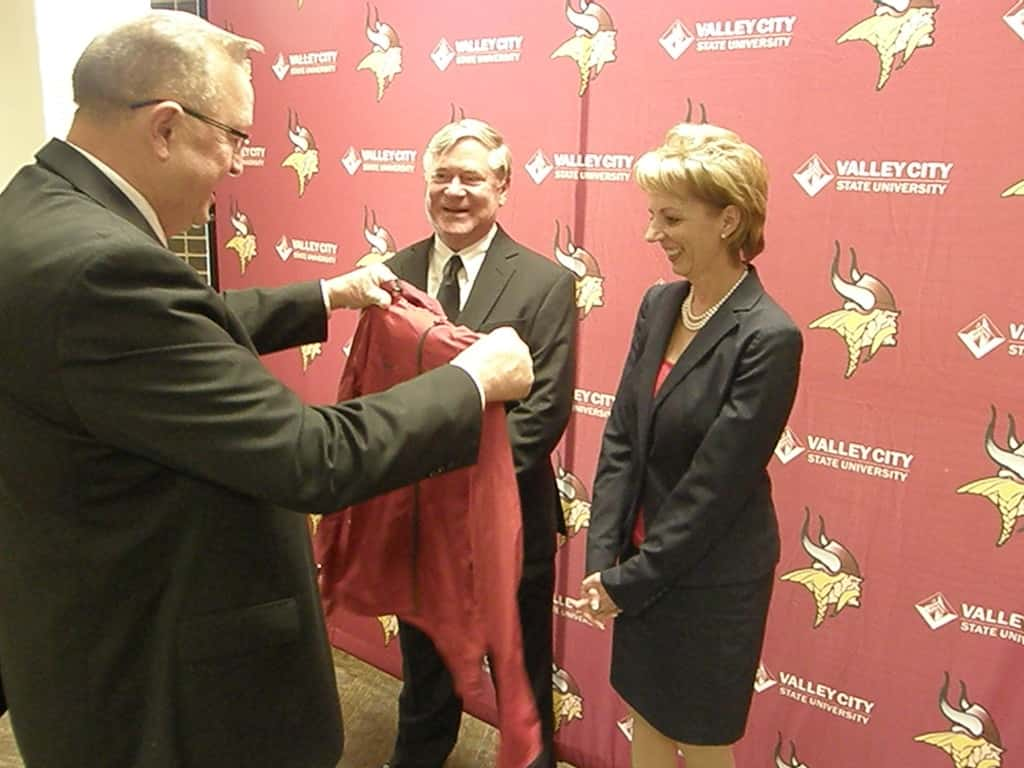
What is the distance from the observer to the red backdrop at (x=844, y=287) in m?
1.83

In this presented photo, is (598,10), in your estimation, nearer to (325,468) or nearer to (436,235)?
(436,235)

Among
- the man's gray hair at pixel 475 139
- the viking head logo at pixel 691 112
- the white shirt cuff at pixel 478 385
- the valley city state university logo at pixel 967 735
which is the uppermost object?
the viking head logo at pixel 691 112

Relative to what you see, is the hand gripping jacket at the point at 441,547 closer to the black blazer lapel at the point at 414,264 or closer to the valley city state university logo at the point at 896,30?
the black blazer lapel at the point at 414,264

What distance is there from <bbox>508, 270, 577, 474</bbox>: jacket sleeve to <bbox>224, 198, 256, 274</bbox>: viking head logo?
5.65 feet

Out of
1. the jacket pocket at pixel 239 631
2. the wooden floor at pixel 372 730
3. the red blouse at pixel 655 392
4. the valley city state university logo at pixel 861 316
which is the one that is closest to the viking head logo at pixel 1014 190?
the valley city state university logo at pixel 861 316

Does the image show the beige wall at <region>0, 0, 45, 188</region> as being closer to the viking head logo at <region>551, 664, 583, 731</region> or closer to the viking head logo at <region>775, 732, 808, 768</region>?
the viking head logo at <region>551, 664, 583, 731</region>

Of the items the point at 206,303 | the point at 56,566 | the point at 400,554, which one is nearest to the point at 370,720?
the point at 400,554

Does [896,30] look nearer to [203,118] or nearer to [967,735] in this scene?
[203,118]

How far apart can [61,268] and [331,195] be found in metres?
2.15

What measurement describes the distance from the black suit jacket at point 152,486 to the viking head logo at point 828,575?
1.25 m

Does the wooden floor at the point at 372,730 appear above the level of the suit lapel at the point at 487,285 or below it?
below

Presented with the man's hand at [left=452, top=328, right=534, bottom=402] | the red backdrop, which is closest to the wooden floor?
the red backdrop

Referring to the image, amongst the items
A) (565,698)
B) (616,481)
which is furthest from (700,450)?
(565,698)

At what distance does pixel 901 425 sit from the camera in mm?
1976
